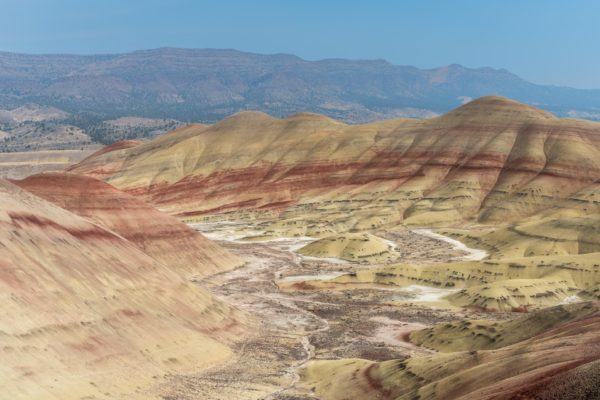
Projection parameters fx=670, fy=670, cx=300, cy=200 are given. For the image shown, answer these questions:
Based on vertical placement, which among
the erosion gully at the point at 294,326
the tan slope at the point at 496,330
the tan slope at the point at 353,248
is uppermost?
the tan slope at the point at 496,330

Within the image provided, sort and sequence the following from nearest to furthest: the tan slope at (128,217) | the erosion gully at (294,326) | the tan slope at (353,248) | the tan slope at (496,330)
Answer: the erosion gully at (294,326)
the tan slope at (496,330)
the tan slope at (128,217)
the tan slope at (353,248)

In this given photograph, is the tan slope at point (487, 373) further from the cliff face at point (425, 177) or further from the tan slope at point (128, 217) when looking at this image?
the cliff face at point (425, 177)

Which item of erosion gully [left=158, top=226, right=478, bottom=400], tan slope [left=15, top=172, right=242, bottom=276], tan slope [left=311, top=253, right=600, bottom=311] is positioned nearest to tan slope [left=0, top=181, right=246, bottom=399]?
erosion gully [left=158, top=226, right=478, bottom=400]

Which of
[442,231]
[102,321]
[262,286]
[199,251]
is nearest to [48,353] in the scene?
[102,321]

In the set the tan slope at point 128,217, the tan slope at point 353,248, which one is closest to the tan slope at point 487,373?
the tan slope at point 128,217

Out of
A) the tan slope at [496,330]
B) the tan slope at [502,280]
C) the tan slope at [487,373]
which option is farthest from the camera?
the tan slope at [502,280]

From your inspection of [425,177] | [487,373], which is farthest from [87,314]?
[425,177]
